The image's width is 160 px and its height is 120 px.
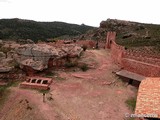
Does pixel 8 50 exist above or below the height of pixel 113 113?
above

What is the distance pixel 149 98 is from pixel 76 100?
5.49 meters

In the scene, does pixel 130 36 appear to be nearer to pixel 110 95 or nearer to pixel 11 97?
pixel 110 95

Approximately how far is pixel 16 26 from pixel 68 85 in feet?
228

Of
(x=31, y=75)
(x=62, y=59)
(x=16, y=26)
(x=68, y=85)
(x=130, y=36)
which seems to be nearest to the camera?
(x=68, y=85)

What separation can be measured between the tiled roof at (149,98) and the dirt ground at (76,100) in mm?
1933

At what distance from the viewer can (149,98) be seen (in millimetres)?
12539

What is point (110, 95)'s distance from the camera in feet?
54.8

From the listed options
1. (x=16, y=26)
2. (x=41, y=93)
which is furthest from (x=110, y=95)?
(x=16, y=26)

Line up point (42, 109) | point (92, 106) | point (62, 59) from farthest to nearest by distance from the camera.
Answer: point (62, 59) < point (92, 106) < point (42, 109)

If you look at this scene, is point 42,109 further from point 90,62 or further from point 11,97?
point 90,62

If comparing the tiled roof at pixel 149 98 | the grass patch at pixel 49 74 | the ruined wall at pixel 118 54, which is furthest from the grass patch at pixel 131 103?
the grass patch at pixel 49 74

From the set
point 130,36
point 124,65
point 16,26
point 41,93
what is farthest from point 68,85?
point 16,26

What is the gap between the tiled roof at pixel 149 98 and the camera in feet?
36.4

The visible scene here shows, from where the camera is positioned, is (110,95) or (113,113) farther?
(110,95)
